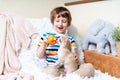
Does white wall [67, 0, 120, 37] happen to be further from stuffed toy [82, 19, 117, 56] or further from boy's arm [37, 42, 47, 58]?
boy's arm [37, 42, 47, 58]

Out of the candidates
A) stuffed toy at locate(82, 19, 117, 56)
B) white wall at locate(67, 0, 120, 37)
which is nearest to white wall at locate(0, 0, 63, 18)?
white wall at locate(67, 0, 120, 37)

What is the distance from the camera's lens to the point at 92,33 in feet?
5.78

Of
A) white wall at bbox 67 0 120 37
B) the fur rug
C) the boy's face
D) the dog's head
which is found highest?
white wall at bbox 67 0 120 37

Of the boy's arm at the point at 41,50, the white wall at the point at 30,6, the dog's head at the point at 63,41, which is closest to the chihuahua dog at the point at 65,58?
the dog's head at the point at 63,41

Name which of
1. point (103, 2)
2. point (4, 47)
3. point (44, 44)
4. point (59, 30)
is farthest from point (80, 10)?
point (4, 47)

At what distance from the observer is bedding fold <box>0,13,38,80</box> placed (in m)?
1.55

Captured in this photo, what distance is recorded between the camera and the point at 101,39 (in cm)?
168

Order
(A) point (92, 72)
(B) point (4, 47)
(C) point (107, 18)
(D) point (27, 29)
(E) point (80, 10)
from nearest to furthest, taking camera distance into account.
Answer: (A) point (92, 72) → (B) point (4, 47) → (D) point (27, 29) → (C) point (107, 18) → (E) point (80, 10)

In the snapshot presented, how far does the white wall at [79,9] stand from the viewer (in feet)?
5.91

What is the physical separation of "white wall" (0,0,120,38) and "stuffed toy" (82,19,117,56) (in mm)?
115

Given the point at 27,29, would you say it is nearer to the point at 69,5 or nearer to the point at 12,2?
the point at 12,2

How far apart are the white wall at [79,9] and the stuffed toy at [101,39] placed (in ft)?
0.38

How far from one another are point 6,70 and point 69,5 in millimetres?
997

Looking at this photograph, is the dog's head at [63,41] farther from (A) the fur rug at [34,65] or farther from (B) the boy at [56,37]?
(A) the fur rug at [34,65]
